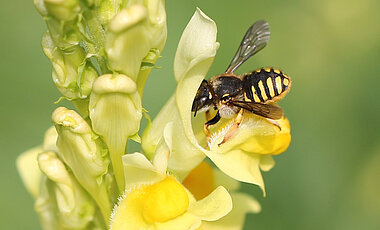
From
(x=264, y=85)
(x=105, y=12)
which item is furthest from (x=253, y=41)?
(x=105, y=12)

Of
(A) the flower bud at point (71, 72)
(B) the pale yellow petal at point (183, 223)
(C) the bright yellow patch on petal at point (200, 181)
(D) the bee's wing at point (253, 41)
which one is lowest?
(C) the bright yellow patch on petal at point (200, 181)

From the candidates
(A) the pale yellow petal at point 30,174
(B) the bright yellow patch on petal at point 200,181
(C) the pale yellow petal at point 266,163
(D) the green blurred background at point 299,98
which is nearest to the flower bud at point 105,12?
(B) the bright yellow patch on petal at point 200,181

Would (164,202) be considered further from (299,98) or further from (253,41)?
(299,98)

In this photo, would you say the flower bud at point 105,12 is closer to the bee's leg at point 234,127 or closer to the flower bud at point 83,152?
the flower bud at point 83,152

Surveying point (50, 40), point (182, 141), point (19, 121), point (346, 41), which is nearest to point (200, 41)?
point (182, 141)

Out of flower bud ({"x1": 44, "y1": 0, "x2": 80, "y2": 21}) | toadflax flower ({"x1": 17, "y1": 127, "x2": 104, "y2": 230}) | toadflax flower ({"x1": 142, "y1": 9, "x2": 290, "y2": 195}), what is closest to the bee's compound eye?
toadflax flower ({"x1": 142, "y1": 9, "x2": 290, "y2": 195})

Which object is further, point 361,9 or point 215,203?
point 361,9

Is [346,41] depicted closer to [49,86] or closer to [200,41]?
[49,86]
